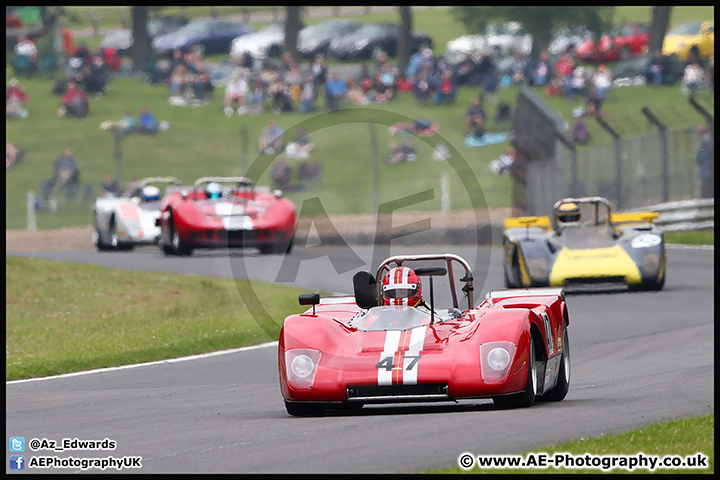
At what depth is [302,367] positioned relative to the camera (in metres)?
8.06

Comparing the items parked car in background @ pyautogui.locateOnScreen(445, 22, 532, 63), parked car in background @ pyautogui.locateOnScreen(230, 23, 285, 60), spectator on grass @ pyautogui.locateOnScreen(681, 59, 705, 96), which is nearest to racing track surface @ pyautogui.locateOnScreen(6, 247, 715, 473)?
spectator on grass @ pyautogui.locateOnScreen(681, 59, 705, 96)

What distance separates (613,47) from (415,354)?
120 ft

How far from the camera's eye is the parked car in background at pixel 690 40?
40.5 metres

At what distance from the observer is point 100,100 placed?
38625mm

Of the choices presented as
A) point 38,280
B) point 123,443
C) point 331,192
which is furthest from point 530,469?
point 331,192

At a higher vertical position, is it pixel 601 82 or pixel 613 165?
pixel 601 82

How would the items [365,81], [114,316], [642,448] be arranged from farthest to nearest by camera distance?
[365,81] < [114,316] < [642,448]

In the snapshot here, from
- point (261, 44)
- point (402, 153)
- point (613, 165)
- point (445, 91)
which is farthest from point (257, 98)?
point (613, 165)

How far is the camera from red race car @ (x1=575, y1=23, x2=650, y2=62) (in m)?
42.3

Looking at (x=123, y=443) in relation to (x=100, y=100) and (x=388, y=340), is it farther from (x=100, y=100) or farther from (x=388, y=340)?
(x=100, y=100)

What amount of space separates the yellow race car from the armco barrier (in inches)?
282

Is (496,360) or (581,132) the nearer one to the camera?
(496,360)

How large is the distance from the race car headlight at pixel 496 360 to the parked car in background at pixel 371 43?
37340mm

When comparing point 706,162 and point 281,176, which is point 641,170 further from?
point 281,176
